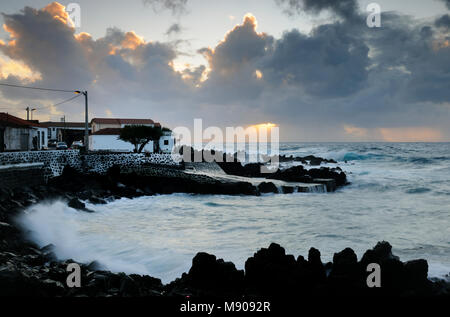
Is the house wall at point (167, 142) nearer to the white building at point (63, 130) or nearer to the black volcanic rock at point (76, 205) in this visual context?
the white building at point (63, 130)

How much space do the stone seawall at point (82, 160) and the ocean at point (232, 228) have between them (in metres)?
5.43

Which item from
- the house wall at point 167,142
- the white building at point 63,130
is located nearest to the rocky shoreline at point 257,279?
the house wall at point 167,142

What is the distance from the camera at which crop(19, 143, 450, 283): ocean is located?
1010cm

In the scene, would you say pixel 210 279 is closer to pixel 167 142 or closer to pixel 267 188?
pixel 267 188

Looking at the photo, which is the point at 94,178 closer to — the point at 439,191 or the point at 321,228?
the point at 321,228

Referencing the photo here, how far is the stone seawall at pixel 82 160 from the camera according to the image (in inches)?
802

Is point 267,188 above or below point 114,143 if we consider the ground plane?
below

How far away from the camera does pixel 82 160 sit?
77.2 ft

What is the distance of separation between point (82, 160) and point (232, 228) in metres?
14.8

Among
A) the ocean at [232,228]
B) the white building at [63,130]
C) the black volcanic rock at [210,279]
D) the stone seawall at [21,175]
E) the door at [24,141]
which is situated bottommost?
the ocean at [232,228]

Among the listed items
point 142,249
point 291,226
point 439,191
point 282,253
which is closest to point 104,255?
point 142,249

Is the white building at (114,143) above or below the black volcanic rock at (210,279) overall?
above

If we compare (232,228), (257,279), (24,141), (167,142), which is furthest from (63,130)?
(257,279)

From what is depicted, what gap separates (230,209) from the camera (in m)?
17.5
